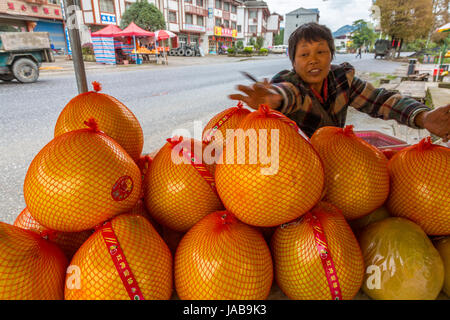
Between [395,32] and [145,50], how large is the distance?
27.2m

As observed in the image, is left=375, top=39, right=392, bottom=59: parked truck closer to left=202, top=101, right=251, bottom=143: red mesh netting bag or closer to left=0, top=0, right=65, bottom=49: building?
left=0, top=0, right=65, bottom=49: building

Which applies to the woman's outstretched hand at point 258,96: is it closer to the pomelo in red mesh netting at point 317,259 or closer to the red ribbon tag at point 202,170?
the red ribbon tag at point 202,170

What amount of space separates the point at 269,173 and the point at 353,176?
42 cm

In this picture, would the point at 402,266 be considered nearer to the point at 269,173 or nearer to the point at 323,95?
the point at 269,173

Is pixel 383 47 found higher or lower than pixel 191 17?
lower

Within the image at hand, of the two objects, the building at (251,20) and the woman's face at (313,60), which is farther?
the building at (251,20)

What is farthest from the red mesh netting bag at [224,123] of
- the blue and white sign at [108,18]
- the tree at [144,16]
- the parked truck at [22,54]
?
the blue and white sign at [108,18]

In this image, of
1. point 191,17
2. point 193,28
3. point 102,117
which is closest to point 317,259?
point 102,117

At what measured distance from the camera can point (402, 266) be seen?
1043 millimetres

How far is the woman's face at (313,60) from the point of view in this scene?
1.85 metres

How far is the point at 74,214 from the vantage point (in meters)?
0.97

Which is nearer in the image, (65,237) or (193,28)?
(65,237)

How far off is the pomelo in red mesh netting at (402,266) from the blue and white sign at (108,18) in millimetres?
31873

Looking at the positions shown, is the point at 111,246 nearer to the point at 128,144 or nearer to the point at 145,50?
the point at 128,144
